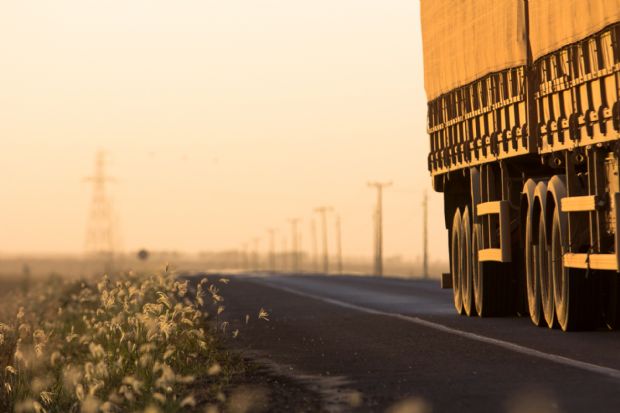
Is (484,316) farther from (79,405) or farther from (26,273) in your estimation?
(26,273)

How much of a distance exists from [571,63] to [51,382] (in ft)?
25.8

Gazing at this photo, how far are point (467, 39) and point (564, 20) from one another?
5.87m

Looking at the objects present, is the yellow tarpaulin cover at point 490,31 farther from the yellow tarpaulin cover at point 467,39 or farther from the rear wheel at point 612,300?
the rear wheel at point 612,300

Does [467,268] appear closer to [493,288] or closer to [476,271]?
[476,271]

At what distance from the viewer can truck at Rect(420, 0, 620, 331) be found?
18.7 meters

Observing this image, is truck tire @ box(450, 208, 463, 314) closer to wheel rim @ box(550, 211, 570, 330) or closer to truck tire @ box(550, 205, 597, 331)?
wheel rim @ box(550, 211, 570, 330)

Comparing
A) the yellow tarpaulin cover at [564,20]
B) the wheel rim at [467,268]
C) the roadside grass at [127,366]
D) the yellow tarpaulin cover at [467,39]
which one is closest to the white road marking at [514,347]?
the wheel rim at [467,268]

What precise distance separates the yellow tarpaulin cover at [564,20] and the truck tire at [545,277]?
7.39ft

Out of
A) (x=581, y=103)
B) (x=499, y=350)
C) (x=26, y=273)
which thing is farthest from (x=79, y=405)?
(x=26, y=273)

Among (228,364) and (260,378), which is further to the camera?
(228,364)

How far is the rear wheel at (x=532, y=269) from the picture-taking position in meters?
21.7

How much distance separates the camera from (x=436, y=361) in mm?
15539

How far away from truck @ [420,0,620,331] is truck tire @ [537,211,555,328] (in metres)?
0.02

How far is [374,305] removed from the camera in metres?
32.1
